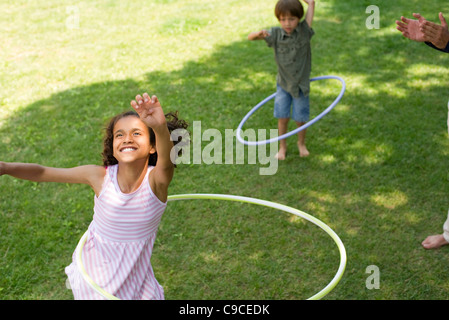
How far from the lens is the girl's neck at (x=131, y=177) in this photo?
2885mm

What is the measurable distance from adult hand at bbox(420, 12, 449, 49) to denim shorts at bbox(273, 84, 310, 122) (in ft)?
6.06

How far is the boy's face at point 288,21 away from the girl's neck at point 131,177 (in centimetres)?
262

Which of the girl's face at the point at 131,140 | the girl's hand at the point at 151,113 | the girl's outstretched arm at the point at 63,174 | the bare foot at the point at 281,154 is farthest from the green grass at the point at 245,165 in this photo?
the girl's hand at the point at 151,113

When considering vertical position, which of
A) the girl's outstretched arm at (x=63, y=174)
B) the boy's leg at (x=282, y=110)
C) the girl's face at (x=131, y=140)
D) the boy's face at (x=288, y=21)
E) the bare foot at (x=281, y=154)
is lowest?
the bare foot at (x=281, y=154)

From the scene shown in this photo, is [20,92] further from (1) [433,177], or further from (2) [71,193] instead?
(1) [433,177]

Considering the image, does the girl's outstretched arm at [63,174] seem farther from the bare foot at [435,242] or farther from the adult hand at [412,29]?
the bare foot at [435,242]

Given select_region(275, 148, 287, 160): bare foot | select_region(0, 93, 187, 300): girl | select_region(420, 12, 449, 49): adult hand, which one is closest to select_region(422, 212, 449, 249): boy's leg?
select_region(420, 12, 449, 49): adult hand

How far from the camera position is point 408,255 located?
4.16 meters

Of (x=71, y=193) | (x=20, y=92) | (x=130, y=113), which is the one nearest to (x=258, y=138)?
(x=71, y=193)

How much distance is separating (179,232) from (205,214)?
33cm

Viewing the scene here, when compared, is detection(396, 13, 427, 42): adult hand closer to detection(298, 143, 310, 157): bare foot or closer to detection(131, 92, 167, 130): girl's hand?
detection(298, 143, 310, 157): bare foot
